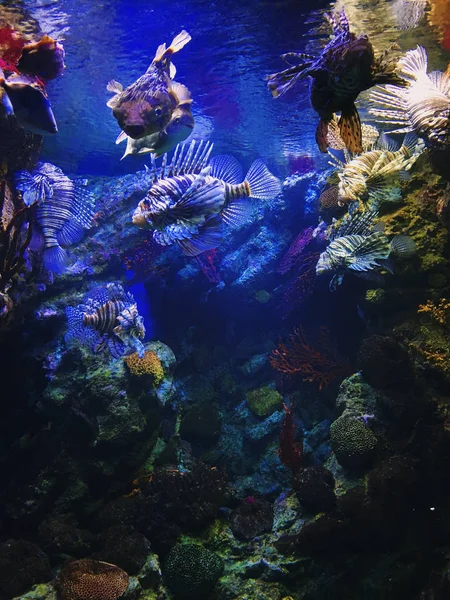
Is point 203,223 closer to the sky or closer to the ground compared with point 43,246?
closer to the sky

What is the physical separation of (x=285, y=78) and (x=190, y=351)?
7.11 meters

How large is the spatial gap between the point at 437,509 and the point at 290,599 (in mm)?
2074

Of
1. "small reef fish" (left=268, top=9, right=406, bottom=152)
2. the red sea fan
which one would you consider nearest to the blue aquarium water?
"small reef fish" (left=268, top=9, right=406, bottom=152)

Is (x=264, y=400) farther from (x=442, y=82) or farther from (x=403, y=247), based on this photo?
(x=442, y=82)

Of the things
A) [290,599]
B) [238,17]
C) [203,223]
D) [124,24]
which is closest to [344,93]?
[203,223]

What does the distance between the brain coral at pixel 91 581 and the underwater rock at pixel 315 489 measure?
2.43 metres

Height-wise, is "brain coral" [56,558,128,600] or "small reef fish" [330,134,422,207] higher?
"small reef fish" [330,134,422,207]

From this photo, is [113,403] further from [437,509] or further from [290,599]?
[437,509]

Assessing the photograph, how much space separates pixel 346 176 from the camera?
542 centimetres

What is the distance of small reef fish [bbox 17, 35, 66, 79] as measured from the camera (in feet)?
12.2

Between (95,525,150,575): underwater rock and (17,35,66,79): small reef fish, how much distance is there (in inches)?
220

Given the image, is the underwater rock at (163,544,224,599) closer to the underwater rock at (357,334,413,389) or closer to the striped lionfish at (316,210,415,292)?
the underwater rock at (357,334,413,389)

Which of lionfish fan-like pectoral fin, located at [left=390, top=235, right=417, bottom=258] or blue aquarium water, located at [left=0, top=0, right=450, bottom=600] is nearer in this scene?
blue aquarium water, located at [left=0, top=0, right=450, bottom=600]

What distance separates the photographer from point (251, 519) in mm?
5145
